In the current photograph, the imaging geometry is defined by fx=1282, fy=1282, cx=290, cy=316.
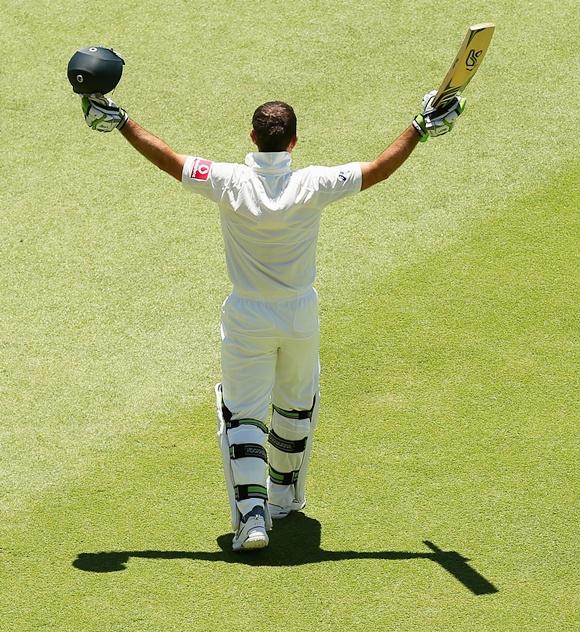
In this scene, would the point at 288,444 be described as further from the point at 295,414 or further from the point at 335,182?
the point at 335,182

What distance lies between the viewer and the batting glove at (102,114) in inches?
281

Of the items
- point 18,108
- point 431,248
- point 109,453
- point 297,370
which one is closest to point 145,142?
point 297,370

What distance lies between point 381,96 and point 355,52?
0.78 meters

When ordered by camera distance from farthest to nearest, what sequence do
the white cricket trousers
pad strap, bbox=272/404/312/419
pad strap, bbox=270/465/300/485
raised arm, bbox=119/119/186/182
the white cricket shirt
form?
pad strap, bbox=270/465/300/485 → pad strap, bbox=272/404/312/419 → the white cricket trousers → raised arm, bbox=119/119/186/182 → the white cricket shirt

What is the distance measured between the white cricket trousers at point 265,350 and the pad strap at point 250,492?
40 cm

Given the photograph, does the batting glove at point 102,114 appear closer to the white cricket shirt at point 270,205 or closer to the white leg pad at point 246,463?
the white cricket shirt at point 270,205

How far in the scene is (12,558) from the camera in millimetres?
7441

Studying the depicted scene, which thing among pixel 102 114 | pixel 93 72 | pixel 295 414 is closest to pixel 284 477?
pixel 295 414

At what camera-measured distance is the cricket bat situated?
23.3 feet

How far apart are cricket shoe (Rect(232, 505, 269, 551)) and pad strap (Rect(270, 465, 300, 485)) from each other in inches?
18.4

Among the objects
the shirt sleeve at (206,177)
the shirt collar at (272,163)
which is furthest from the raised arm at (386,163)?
the shirt sleeve at (206,177)

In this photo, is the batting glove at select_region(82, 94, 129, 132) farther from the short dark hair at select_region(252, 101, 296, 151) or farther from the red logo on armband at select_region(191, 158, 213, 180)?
the short dark hair at select_region(252, 101, 296, 151)

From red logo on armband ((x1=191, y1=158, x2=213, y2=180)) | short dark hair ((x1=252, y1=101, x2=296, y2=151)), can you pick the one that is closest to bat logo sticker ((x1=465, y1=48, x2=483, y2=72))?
short dark hair ((x1=252, y1=101, x2=296, y2=151))

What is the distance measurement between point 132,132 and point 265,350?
1.43 meters
